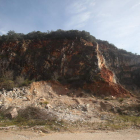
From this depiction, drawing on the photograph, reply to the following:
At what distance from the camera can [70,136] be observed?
4832 millimetres

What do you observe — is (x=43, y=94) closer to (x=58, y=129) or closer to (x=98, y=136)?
(x=58, y=129)

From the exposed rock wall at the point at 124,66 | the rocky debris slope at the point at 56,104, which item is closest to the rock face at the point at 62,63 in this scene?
the rocky debris slope at the point at 56,104

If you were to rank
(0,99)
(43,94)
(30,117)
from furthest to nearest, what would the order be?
(43,94)
(0,99)
(30,117)

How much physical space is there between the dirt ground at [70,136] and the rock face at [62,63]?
874cm

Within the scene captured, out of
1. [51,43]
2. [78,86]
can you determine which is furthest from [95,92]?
[51,43]

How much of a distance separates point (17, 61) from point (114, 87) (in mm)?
13277

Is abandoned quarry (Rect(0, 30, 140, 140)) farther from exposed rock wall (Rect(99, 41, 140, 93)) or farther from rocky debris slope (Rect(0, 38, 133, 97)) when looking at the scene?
exposed rock wall (Rect(99, 41, 140, 93))

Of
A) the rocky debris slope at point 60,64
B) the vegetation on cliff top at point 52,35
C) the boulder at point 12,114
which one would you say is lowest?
the boulder at point 12,114

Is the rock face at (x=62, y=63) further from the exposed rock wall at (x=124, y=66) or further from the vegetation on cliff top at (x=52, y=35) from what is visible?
the exposed rock wall at (x=124, y=66)

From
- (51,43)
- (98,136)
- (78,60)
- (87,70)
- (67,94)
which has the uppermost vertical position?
(51,43)

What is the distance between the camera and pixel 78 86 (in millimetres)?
14805

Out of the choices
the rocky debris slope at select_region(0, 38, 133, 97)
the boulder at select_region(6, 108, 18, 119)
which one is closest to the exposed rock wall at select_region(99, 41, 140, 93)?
the rocky debris slope at select_region(0, 38, 133, 97)

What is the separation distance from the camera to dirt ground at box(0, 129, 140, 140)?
15.3ft

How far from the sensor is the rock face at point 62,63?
48.5 feet
